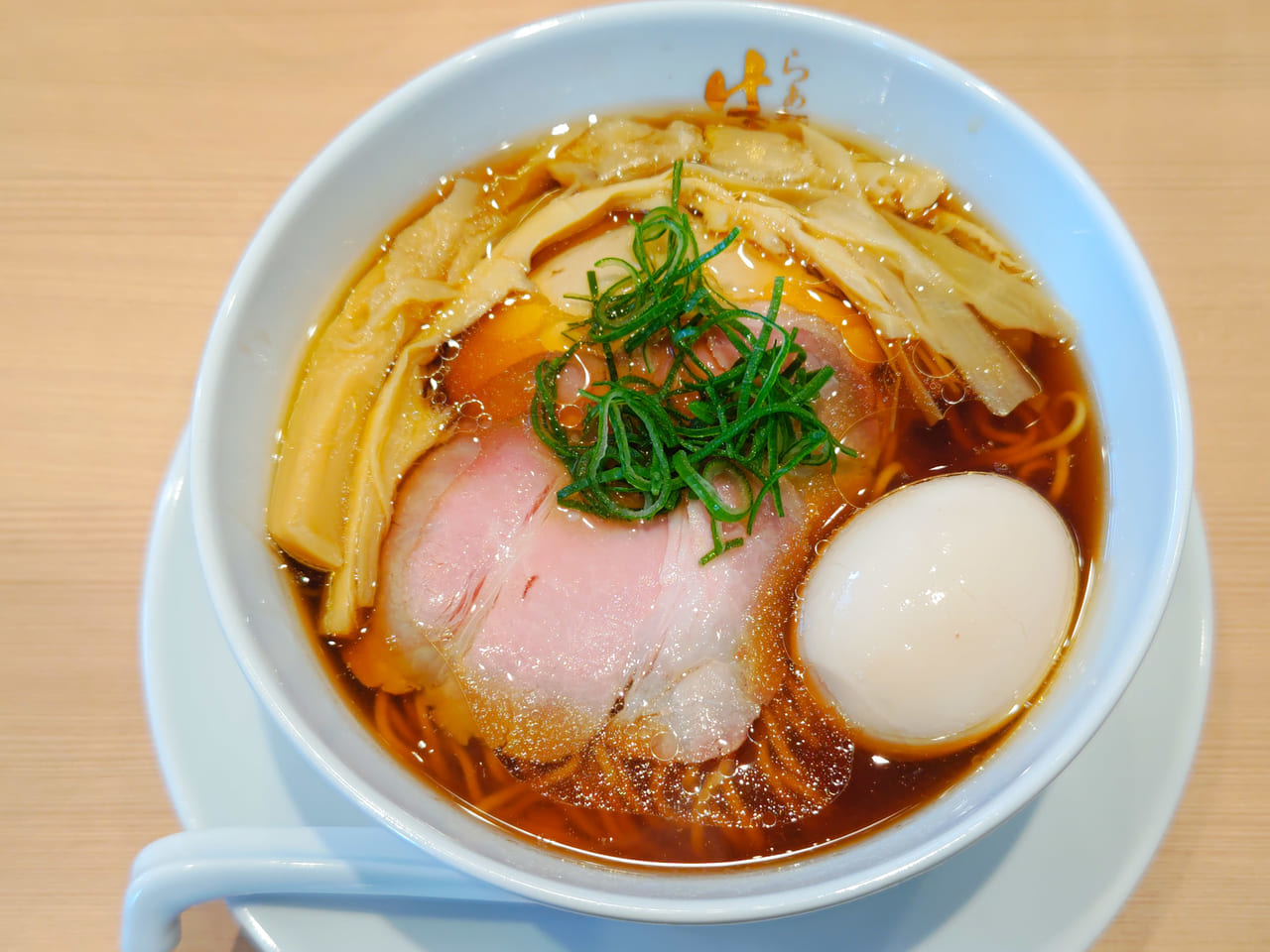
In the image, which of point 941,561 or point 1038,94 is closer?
point 941,561

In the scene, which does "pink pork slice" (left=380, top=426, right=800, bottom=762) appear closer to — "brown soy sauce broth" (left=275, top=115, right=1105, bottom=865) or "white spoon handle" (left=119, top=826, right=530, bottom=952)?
"brown soy sauce broth" (left=275, top=115, right=1105, bottom=865)

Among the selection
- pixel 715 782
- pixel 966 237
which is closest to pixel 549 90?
pixel 966 237

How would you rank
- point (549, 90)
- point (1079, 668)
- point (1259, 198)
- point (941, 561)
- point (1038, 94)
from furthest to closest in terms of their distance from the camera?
point (1038, 94) < point (1259, 198) < point (549, 90) < point (941, 561) < point (1079, 668)

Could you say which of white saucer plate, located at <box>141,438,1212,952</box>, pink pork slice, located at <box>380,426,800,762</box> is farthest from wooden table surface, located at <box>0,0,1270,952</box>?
pink pork slice, located at <box>380,426,800,762</box>

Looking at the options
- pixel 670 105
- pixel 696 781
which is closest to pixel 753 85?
pixel 670 105

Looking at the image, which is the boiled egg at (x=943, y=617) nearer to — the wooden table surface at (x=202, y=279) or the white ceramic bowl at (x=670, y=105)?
the white ceramic bowl at (x=670, y=105)

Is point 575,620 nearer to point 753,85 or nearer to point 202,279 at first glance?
point 753,85

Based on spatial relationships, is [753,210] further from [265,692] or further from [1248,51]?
[1248,51]

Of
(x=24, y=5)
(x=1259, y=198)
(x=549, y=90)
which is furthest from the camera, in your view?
(x=24, y=5)
